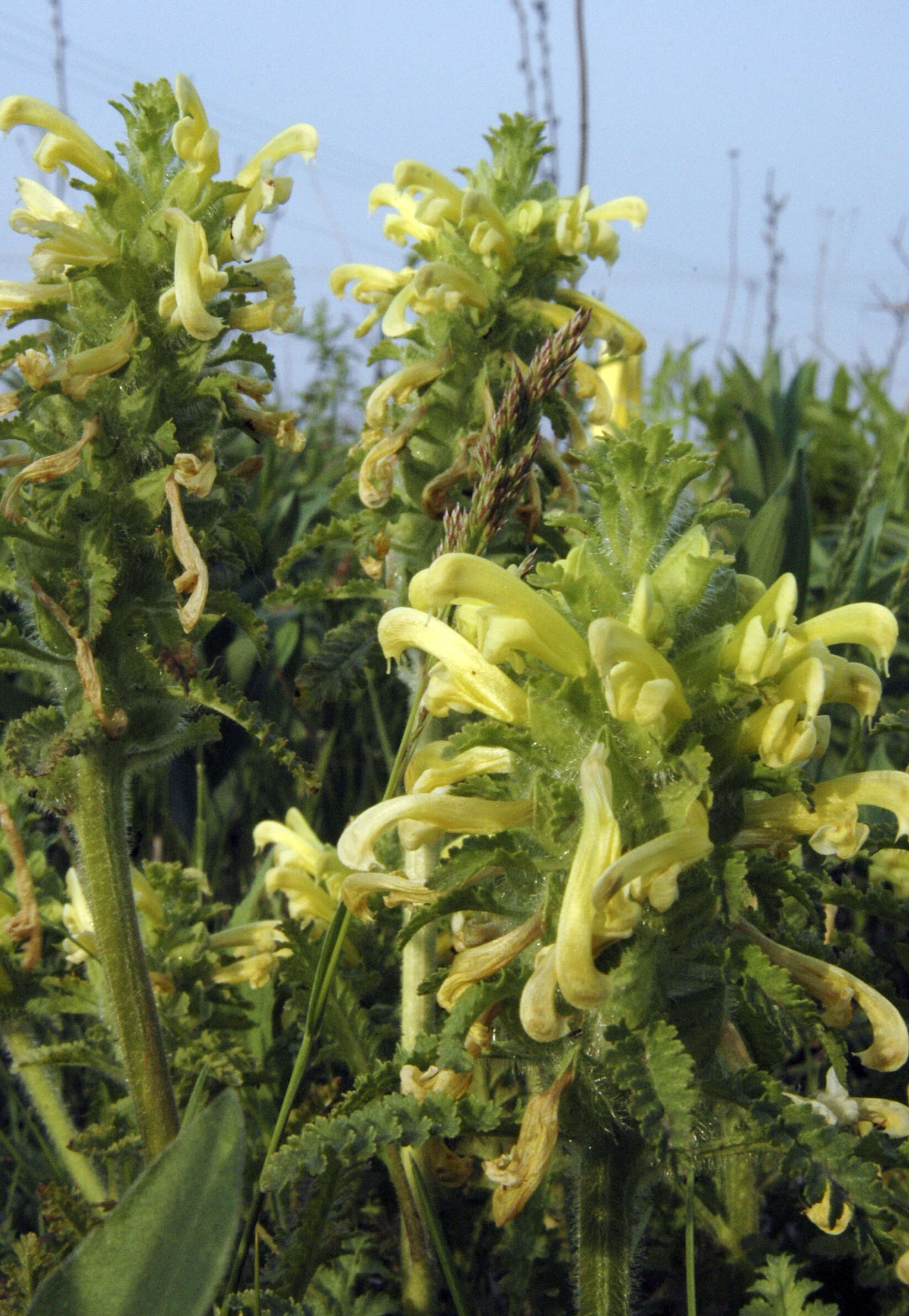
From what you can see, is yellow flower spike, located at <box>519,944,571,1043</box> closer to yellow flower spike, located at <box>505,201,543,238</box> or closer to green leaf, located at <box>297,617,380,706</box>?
green leaf, located at <box>297,617,380,706</box>

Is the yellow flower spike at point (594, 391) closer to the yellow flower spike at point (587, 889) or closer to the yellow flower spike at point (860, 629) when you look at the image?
the yellow flower spike at point (860, 629)

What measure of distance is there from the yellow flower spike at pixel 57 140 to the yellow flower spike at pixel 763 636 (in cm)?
109

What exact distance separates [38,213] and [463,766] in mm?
1071

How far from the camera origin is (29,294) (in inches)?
62.2

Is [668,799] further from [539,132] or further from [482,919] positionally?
[539,132]

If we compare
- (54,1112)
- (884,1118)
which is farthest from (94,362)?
(884,1118)

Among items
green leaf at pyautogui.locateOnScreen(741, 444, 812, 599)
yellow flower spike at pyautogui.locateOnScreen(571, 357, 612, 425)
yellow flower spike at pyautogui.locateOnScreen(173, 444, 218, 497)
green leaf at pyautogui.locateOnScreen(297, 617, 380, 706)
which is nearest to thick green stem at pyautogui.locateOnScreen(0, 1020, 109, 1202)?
green leaf at pyautogui.locateOnScreen(297, 617, 380, 706)

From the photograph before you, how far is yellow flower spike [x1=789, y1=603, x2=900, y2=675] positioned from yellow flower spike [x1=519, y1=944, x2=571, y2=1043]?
1.38 feet

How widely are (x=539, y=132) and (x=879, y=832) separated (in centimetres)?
135

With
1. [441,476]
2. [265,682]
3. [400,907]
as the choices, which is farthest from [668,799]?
[265,682]

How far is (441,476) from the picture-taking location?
195 cm

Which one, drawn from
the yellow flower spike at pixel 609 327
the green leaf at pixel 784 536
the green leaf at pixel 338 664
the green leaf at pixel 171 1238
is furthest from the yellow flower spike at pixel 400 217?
the green leaf at pixel 171 1238

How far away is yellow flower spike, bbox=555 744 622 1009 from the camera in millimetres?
1042

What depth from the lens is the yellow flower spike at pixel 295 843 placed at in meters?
2.04
